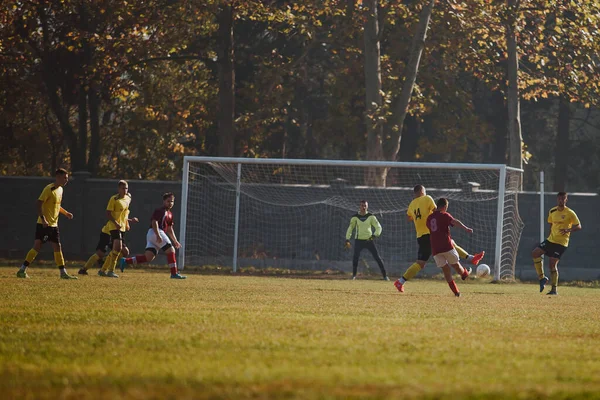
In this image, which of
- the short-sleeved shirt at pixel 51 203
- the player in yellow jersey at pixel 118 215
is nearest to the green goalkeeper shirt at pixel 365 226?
the player in yellow jersey at pixel 118 215

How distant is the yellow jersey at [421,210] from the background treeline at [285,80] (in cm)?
1247

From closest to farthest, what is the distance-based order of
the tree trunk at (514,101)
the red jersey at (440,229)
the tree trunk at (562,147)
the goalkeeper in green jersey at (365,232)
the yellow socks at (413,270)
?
the red jersey at (440,229)
the yellow socks at (413,270)
the goalkeeper in green jersey at (365,232)
the tree trunk at (514,101)
the tree trunk at (562,147)

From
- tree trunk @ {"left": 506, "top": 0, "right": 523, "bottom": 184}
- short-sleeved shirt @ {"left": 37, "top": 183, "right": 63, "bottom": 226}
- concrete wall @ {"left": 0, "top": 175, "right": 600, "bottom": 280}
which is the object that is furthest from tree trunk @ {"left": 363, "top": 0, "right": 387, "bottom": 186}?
short-sleeved shirt @ {"left": 37, "top": 183, "right": 63, "bottom": 226}

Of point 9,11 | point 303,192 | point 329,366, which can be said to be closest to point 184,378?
point 329,366

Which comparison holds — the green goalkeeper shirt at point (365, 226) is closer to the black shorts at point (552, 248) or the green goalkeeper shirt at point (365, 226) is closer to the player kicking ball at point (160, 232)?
the black shorts at point (552, 248)

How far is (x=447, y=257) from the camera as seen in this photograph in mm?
A: 18141

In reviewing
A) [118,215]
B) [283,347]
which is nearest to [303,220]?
[118,215]

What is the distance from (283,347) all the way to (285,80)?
32.6 metres

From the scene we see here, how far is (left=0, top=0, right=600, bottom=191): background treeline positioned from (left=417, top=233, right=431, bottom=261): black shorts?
41.3 ft

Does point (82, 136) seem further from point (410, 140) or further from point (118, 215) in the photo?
point (118, 215)

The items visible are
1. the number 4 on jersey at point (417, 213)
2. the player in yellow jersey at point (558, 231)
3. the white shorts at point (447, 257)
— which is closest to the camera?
the white shorts at point (447, 257)

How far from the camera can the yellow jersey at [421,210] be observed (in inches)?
798

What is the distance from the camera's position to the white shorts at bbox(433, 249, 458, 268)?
18.0 m

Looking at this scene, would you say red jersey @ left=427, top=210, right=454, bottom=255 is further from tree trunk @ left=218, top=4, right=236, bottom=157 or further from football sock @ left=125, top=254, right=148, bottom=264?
tree trunk @ left=218, top=4, right=236, bottom=157
